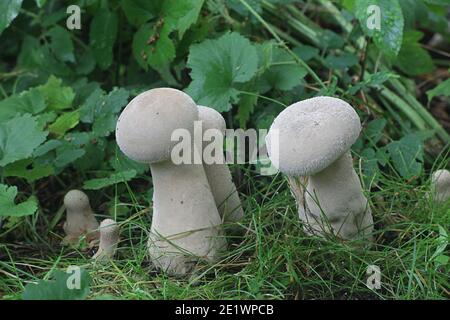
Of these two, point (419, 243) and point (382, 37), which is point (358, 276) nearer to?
point (419, 243)

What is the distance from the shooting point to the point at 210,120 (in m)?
1.65

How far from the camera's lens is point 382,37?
6.06 ft

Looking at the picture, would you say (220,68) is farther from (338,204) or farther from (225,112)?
(338,204)

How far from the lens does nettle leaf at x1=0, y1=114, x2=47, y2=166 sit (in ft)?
5.83

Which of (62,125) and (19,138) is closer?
(19,138)

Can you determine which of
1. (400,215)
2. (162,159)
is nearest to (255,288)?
(162,159)

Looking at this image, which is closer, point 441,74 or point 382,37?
point 382,37

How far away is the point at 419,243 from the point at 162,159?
604mm

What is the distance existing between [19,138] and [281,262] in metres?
0.75

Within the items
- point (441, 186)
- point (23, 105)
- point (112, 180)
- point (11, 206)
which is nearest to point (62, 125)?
point (23, 105)

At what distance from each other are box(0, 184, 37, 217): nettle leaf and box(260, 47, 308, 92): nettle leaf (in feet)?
2.49

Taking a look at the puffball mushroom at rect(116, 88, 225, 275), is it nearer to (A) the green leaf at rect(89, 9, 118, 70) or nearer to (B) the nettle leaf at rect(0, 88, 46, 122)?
(B) the nettle leaf at rect(0, 88, 46, 122)

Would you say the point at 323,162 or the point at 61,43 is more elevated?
the point at 61,43
